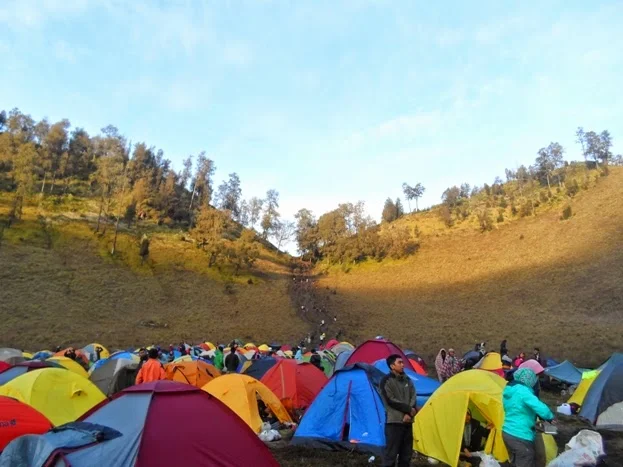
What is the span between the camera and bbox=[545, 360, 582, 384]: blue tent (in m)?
17.7

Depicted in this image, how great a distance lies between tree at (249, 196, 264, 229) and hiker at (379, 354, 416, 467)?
7679 cm

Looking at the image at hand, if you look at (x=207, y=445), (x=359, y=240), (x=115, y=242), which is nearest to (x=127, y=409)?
(x=207, y=445)

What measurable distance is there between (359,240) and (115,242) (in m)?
34.0

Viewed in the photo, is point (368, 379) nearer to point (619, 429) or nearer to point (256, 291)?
point (619, 429)

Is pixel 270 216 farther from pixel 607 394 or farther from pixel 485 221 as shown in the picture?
pixel 607 394

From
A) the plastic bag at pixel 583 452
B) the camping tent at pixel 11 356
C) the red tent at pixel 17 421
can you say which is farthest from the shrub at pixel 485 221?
the red tent at pixel 17 421

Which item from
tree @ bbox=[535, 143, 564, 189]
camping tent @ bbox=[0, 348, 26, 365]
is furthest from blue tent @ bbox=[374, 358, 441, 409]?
tree @ bbox=[535, 143, 564, 189]

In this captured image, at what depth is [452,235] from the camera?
71.1 metres

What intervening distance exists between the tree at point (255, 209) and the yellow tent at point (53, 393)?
238 feet

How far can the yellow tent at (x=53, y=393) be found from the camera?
374 inches

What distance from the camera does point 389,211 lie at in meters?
105

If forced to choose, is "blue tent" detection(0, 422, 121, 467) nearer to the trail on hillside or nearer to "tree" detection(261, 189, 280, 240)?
the trail on hillside

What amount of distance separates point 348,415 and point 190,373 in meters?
6.11

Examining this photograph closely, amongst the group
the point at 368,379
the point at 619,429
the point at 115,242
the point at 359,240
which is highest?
the point at 359,240
